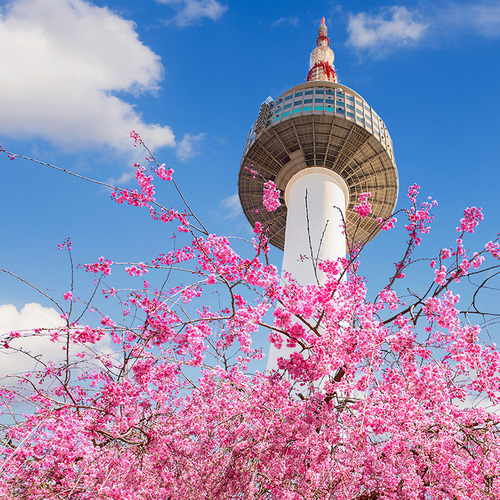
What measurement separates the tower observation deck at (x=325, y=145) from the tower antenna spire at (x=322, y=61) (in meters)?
5.54

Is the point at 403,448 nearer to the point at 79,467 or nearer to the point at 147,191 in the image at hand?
the point at 79,467

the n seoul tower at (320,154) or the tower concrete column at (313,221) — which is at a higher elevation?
the n seoul tower at (320,154)

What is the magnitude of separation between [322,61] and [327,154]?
10.6 meters

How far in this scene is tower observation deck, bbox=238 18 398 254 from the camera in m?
19.2

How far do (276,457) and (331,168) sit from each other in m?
17.0

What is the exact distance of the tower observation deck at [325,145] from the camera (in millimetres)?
19188

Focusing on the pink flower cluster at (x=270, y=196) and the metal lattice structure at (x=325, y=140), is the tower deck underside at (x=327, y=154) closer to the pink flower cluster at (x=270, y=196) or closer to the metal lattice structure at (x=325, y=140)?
the metal lattice structure at (x=325, y=140)

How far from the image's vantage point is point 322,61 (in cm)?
2645

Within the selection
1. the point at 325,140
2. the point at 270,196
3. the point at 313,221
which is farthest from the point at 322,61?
the point at 270,196

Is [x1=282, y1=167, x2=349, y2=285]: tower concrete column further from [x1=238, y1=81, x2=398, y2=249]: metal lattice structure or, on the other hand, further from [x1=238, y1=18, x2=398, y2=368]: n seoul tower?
[x1=238, y1=81, x2=398, y2=249]: metal lattice structure

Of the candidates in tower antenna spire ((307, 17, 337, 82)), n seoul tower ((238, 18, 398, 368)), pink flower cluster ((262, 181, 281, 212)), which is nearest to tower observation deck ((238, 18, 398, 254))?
n seoul tower ((238, 18, 398, 368))

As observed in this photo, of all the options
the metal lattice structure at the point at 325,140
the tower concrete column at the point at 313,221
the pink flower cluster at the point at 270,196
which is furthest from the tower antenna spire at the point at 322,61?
the pink flower cluster at the point at 270,196

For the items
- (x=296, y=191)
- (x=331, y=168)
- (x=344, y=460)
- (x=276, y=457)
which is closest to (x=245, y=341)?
(x=276, y=457)

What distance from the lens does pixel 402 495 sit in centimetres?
453
